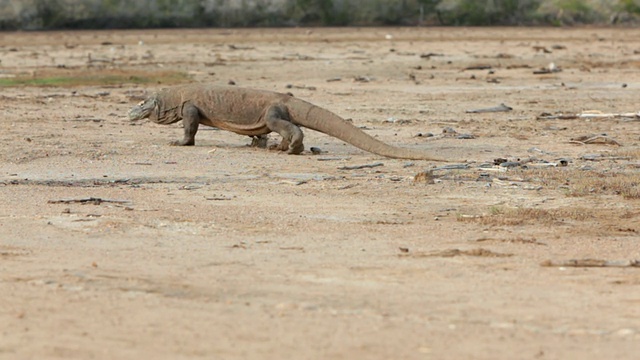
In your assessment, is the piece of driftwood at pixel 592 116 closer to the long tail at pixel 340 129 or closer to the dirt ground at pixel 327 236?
the dirt ground at pixel 327 236

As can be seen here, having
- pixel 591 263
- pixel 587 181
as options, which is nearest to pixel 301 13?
pixel 587 181

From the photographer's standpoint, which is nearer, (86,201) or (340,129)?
(86,201)

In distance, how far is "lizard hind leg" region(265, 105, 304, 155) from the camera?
12.1 metres

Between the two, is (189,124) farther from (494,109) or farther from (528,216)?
(494,109)

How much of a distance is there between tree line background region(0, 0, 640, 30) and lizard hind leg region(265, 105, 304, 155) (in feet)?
74.2

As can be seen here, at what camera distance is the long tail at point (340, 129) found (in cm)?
1185

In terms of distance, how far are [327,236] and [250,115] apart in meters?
4.81

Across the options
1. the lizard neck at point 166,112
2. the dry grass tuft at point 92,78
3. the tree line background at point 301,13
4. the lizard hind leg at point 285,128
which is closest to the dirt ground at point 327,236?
the lizard hind leg at point 285,128

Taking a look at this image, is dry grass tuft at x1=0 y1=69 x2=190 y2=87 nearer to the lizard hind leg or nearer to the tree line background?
the lizard hind leg

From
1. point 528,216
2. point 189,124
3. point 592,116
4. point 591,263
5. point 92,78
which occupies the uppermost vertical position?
point 591,263

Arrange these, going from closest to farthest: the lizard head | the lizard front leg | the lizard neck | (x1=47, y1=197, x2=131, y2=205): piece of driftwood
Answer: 1. (x1=47, y1=197, x2=131, y2=205): piece of driftwood
2. the lizard front leg
3. the lizard neck
4. the lizard head

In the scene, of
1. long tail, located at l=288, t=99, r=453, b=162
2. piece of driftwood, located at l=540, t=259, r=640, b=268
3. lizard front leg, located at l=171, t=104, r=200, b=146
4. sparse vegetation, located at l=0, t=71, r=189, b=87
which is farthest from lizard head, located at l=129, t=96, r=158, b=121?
sparse vegetation, located at l=0, t=71, r=189, b=87

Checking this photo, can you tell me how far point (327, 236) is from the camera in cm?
798

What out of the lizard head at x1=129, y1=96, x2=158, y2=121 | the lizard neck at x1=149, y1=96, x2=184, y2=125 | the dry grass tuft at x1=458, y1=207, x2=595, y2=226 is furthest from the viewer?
the lizard head at x1=129, y1=96, x2=158, y2=121
